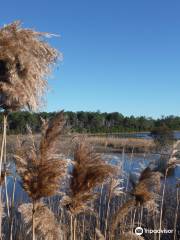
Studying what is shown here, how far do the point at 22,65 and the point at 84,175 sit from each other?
1.24m

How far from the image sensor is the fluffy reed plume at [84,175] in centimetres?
442

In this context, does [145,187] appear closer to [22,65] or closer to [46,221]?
[46,221]

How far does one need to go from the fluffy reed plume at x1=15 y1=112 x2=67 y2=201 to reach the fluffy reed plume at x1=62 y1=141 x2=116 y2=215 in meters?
0.35

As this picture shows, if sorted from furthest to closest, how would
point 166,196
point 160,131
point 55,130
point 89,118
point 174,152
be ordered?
point 89,118 < point 160,131 < point 166,196 < point 174,152 < point 55,130

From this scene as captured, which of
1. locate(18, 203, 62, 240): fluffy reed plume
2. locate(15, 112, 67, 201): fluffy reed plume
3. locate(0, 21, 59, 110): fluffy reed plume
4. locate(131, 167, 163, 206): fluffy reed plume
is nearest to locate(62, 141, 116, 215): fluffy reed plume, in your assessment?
locate(18, 203, 62, 240): fluffy reed plume

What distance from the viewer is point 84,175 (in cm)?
442

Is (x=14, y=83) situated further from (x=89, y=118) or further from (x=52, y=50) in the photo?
(x=89, y=118)

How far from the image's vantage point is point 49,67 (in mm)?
4301

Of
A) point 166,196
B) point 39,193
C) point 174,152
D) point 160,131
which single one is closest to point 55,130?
point 39,193

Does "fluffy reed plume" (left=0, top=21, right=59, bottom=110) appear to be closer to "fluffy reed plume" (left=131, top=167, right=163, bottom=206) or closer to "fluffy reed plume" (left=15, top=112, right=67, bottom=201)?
"fluffy reed plume" (left=15, top=112, right=67, bottom=201)

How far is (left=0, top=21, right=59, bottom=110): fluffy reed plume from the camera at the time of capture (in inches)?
158

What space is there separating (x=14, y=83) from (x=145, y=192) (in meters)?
2.97

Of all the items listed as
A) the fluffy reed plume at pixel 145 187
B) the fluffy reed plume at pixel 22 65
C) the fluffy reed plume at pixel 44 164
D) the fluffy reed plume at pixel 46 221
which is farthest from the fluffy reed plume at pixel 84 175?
the fluffy reed plume at pixel 145 187

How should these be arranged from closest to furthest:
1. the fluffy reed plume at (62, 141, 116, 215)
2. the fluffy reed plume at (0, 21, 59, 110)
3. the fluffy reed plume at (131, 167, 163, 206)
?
1. the fluffy reed plume at (0, 21, 59, 110)
2. the fluffy reed plume at (62, 141, 116, 215)
3. the fluffy reed plume at (131, 167, 163, 206)
